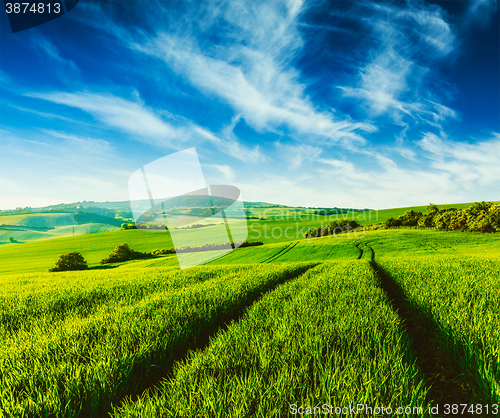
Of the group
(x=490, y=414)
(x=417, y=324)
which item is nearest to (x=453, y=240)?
(x=417, y=324)

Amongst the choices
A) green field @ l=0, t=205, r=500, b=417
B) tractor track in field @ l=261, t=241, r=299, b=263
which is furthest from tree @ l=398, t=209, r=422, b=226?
green field @ l=0, t=205, r=500, b=417

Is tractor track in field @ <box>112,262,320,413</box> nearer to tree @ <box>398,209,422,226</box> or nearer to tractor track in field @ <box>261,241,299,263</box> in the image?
tractor track in field @ <box>261,241,299,263</box>

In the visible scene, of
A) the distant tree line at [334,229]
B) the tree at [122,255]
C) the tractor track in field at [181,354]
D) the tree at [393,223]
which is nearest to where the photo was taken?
the tractor track in field at [181,354]

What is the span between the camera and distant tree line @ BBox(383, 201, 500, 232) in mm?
39562

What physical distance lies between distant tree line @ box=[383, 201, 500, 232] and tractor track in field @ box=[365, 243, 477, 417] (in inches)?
2028

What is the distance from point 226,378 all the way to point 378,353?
1998 mm

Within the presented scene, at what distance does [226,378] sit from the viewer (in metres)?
2.45

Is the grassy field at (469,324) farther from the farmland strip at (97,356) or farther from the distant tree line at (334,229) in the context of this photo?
the distant tree line at (334,229)

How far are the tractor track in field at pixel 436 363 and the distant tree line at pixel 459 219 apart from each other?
169 ft

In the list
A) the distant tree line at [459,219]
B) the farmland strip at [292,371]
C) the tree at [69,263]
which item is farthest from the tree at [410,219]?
the tree at [69,263]

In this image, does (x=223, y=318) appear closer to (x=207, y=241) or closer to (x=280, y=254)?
(x=280, y=254)

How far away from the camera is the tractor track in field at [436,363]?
287 centimetres

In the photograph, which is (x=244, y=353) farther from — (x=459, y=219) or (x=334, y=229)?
(x=334, y=229)

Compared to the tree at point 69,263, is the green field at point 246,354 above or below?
above
